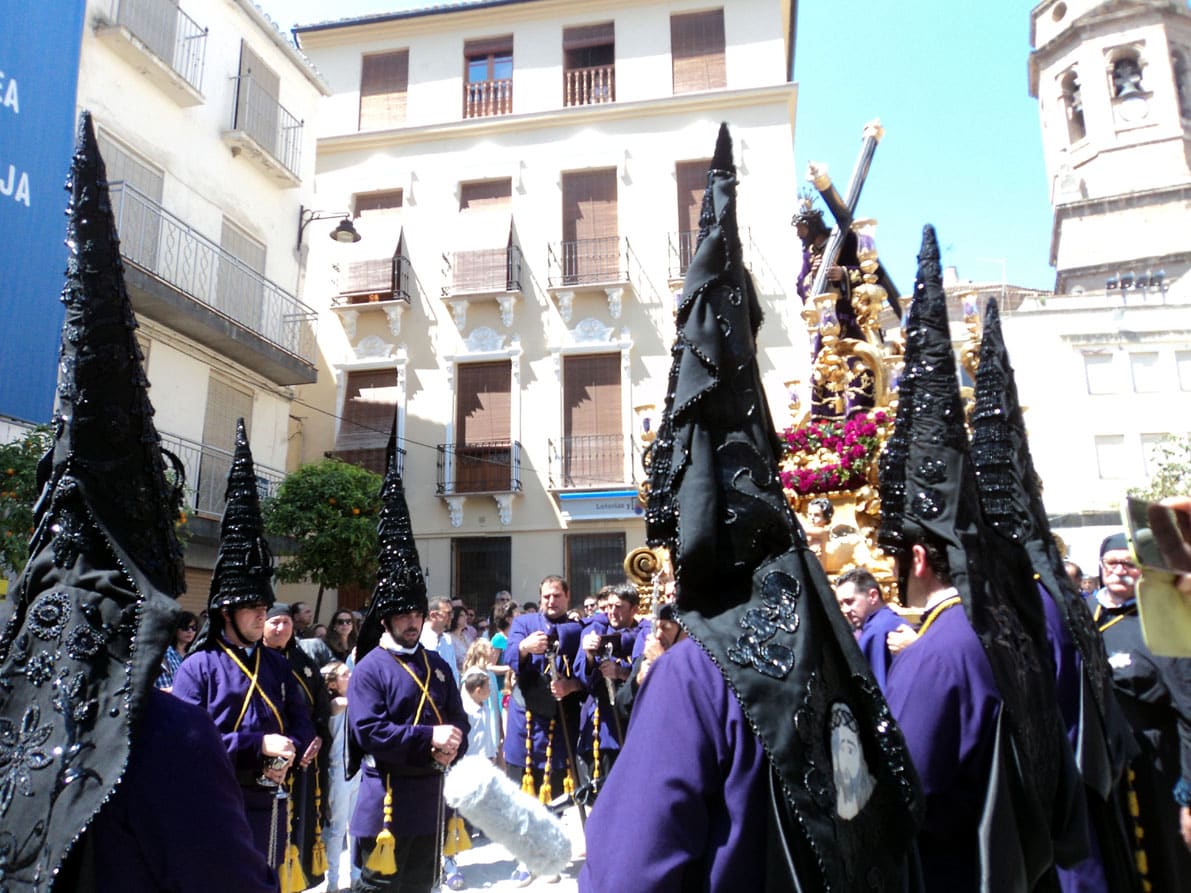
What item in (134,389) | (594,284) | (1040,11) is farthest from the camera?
(1040,11)

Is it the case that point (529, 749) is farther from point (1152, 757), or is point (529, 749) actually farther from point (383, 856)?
point (1152, 757)

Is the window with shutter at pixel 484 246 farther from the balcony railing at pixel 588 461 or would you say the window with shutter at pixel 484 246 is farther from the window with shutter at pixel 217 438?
the window with shutter at pixel 217 438

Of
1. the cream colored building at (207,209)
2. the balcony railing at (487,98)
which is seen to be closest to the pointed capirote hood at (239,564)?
the cream colored building at (207,209)

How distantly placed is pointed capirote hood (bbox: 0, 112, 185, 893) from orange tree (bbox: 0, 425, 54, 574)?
725cm

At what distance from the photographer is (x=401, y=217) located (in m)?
21.9

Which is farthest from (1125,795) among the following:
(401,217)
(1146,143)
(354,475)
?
(1146,143)

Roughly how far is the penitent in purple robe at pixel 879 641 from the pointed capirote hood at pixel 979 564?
0.64m

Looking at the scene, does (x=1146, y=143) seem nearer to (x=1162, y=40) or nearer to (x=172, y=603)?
(x=1162, y=40)

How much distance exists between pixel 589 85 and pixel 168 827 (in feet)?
72.7

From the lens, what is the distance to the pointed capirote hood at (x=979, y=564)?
275cm

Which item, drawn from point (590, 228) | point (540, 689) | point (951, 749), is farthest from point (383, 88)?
point (951, 749)

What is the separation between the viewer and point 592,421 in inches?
801

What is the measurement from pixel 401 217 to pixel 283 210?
3689mm

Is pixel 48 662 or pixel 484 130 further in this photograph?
pixel 484 130
